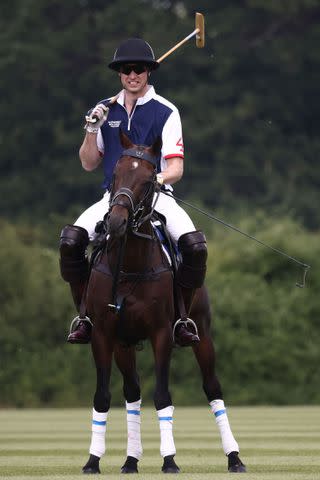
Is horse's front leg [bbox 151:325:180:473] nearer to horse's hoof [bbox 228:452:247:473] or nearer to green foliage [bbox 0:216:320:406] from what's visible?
horse's hoof [bbox 228:452:247:473]

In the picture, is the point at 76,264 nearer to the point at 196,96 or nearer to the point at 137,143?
the point at 137,143

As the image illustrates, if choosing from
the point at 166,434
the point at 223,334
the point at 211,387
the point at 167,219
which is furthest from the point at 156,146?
the point at 223,334

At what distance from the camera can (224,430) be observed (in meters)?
10.2

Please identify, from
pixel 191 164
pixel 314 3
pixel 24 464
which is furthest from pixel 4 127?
pixel 24 464

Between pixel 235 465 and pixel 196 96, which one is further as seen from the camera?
pixel 196 96

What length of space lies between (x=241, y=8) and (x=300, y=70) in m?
1.94

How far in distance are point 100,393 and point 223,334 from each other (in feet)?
41.5

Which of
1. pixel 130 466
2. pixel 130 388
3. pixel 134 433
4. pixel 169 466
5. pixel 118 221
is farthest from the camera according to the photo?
pixel 130 388

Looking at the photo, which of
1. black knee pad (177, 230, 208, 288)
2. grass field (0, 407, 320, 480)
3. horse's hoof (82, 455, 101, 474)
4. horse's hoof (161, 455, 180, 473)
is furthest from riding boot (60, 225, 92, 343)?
horse's hoof (161, 455, 180, 473)

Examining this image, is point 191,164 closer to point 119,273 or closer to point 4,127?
point 4,127

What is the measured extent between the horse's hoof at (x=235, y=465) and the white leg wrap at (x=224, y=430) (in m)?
0.05

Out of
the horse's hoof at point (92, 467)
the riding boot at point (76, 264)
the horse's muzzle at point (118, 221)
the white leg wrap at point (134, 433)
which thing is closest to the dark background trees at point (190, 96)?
the white leg wrap at point (134, 433)

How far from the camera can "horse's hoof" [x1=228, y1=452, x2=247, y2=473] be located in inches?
385

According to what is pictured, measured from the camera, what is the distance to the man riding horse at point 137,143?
9.95 m
